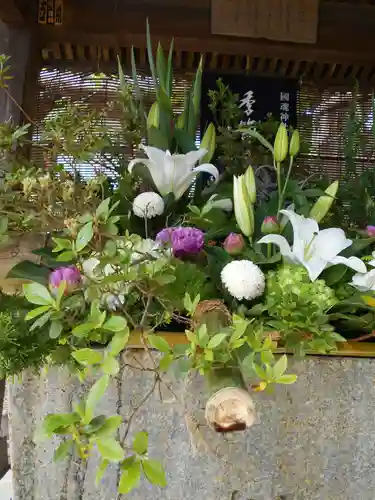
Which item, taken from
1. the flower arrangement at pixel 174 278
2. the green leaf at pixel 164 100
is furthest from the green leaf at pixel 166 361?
the green leaf at pixel 164 100

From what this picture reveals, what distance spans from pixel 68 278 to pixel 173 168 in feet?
0.85

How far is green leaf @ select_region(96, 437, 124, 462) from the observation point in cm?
47

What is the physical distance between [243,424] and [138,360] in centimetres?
21

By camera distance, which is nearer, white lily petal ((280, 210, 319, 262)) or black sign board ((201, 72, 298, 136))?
white lily petal ((280, 210, 319, 262))

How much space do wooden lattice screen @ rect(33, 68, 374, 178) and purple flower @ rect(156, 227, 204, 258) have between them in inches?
56.9

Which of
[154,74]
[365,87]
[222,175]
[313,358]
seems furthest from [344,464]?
[365,87]

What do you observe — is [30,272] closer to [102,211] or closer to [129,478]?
[102,211]

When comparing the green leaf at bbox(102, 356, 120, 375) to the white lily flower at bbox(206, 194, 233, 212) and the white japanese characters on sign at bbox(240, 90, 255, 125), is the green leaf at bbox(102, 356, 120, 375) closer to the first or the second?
the white lily flower at bbox(206, 194, 233, 212)

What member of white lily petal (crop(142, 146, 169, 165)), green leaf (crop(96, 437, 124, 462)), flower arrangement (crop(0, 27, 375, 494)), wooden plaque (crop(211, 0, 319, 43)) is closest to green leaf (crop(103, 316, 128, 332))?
flower arrangement (crop(0, 27, 375, 494))

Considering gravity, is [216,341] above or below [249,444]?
above

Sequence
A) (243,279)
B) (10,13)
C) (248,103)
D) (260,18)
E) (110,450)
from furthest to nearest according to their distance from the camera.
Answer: (248,103), (260,18), (10,13), (243,279), (110,450)

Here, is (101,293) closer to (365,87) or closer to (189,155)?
(189,155)

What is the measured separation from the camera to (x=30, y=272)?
0.76 meters

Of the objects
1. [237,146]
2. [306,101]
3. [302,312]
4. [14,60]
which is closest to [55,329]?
[302,312]
